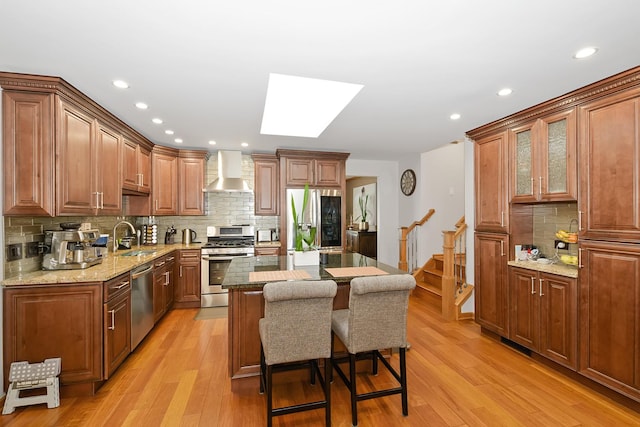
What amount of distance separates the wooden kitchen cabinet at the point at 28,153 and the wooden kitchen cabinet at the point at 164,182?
2.07 meters

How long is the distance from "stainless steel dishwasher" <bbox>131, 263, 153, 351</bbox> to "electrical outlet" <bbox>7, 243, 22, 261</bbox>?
816 mm

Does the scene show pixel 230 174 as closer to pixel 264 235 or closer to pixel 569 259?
pixel 264 235

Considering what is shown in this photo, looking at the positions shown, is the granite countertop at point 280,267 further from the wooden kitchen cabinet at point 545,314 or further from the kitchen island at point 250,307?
the wooden kitchen cabinet at point 545,314

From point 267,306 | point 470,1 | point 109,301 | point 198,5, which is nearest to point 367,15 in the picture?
point 470,1

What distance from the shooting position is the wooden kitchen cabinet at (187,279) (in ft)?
14.4

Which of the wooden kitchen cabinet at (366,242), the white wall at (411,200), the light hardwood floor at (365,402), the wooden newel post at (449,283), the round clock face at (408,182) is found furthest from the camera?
the wooden kitchen cabinet at (366,242)

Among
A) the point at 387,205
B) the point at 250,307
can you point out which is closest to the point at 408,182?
the point at 387,205

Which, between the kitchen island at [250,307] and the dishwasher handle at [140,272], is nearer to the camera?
the kitchen island at [250,307]

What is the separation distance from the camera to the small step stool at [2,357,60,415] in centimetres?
213

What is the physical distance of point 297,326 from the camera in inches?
73.9

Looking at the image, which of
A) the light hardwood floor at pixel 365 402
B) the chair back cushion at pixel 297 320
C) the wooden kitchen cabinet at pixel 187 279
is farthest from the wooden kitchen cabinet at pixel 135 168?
the chair back cushion at pixel 297 320

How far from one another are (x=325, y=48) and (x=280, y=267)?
69.4 inches

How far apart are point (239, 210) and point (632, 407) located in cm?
492

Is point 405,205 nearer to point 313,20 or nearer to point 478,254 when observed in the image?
point 478,254
